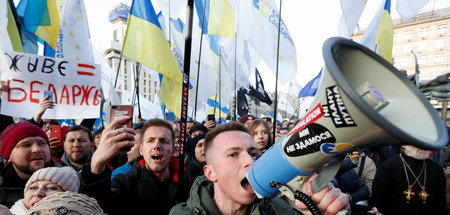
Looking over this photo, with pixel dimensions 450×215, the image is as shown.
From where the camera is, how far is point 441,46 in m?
40.6

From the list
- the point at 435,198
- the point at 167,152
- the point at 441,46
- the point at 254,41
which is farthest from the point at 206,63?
the point at 441,46

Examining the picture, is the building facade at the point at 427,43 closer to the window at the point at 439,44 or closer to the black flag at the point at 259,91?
the window at the point at 439,44

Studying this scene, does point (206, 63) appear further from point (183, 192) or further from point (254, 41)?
point (183, 192)

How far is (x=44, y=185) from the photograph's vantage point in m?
1.71

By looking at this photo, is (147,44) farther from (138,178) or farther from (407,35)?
(407,35)

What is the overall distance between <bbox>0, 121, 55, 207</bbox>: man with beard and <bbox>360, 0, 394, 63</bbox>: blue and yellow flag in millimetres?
5064

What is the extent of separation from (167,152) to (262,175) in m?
1.55

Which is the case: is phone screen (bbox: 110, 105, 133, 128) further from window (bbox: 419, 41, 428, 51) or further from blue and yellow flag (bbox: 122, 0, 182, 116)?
window (bbox: 419, 41, 428, 51)

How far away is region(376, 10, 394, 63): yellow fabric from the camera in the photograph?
4.54 m

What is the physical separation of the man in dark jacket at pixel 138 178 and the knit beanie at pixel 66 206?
12.8 inches

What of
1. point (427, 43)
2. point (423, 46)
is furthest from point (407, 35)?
point (427, 43)

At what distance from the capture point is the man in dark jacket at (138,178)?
4.75 feet

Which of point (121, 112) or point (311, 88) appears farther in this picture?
point (311, 88)

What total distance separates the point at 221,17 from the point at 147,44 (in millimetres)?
2452
